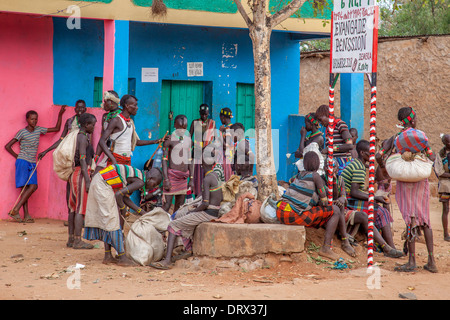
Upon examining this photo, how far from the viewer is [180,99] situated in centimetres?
1186

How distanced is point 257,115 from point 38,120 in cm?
450

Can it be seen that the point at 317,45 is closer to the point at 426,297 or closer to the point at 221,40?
the point at 221,40

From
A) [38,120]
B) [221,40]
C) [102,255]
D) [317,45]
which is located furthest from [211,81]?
[317,45]

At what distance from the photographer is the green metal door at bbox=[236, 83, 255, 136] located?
12266mm

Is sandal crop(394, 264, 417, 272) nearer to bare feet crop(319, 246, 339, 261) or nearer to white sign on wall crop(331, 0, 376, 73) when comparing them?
bare feet crop(319, 246, 339, 261)

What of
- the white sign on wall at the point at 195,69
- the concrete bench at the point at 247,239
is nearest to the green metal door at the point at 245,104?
the white sign on wall at the point at 195,69

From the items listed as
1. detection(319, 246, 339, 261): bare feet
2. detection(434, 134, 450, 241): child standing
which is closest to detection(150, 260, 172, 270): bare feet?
detection(319, 246, 339, 261): bare feet

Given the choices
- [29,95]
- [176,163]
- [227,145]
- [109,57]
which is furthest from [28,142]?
[227,145]

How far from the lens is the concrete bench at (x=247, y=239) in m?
6.86

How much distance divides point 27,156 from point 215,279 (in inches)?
201

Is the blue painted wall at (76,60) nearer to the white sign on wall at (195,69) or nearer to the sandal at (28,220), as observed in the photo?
the white sign on wall at (195,69)

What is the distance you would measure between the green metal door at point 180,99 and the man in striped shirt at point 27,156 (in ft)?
6.46

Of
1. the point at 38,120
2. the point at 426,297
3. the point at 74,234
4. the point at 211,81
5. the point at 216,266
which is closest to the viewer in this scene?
the point at 426,297

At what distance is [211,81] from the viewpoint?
11.9 m
